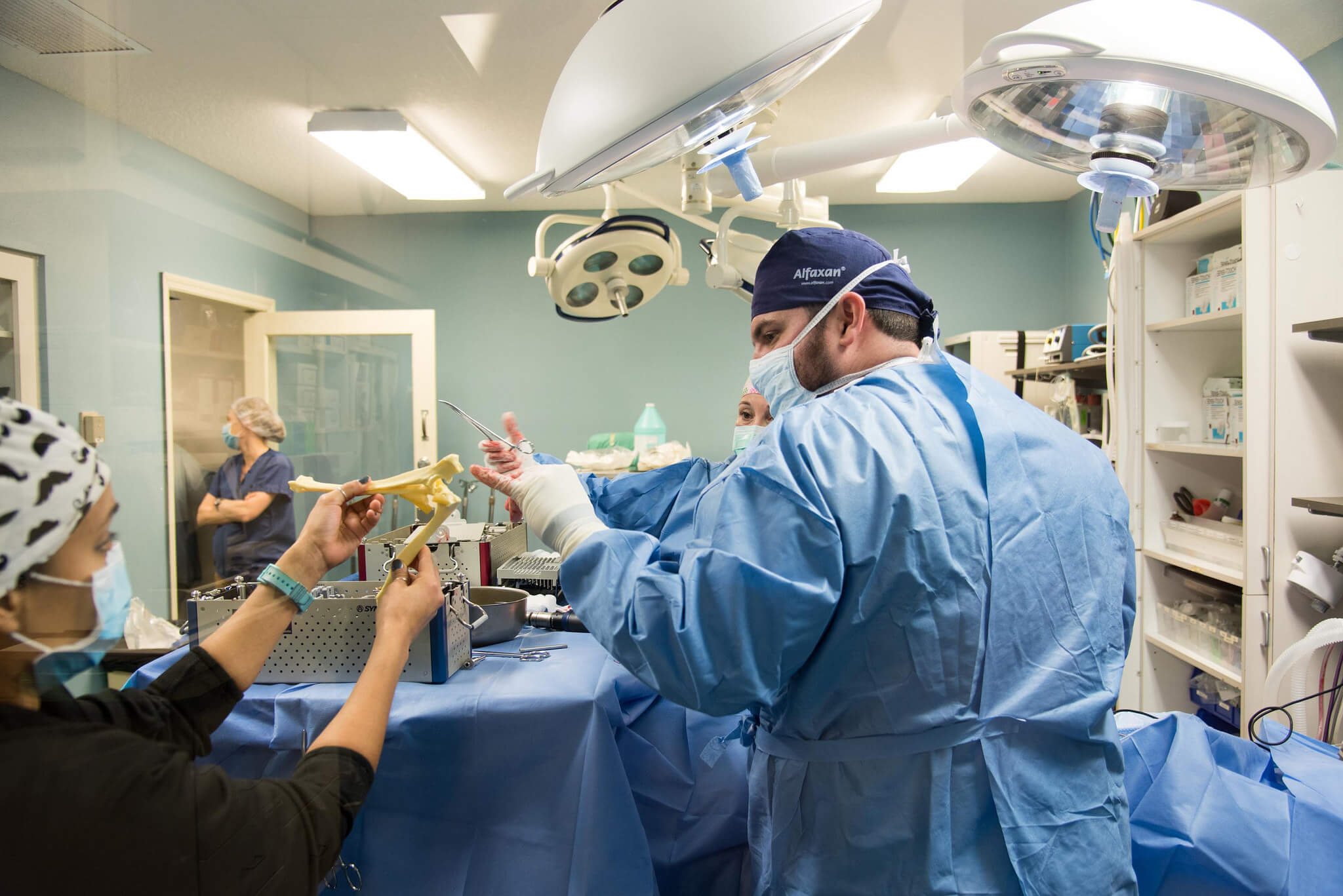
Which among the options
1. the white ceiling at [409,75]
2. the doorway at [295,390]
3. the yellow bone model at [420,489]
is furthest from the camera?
the yellow bone model at [420,489]

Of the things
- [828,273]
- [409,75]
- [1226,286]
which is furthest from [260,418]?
[1226,286]

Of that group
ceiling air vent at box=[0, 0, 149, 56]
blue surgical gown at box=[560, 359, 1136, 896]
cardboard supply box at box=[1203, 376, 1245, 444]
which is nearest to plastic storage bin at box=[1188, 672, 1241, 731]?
cardboard supply box at box=[1203, 376, 1245, 444]

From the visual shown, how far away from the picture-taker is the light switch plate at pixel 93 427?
53 cm

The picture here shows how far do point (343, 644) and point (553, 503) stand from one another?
505 mm

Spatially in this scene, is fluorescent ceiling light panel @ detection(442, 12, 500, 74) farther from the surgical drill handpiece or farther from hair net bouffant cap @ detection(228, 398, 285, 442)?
the surgical drill handpiece

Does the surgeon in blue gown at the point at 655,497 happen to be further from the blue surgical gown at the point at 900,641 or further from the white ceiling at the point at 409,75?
the white ceiling at the point at 409,75

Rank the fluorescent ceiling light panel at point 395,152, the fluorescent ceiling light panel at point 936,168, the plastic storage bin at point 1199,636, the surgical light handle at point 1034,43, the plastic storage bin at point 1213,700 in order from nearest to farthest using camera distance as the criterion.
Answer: the surgical light handle at point 1034,43 < the fluorescent ceiling light panel at point 395,152 < the plastic storage bin at point 1199,636 < the plastic storage bin at point 1213,700 < the fluorescent ceiling light panel at point 936,168

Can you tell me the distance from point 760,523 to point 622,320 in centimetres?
326

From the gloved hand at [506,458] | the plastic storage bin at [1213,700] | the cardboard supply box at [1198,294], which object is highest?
the cardboard supply box at [1198,294]

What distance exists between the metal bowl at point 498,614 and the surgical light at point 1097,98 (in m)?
0.85

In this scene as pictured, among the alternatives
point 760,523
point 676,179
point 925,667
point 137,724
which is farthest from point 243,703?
point 676,179

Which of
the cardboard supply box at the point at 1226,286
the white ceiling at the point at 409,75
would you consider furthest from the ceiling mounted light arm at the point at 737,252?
the cardboard supply box at the point at 1226,286

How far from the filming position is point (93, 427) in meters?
0.55

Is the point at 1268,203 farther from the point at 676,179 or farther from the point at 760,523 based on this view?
the point at 676,179
